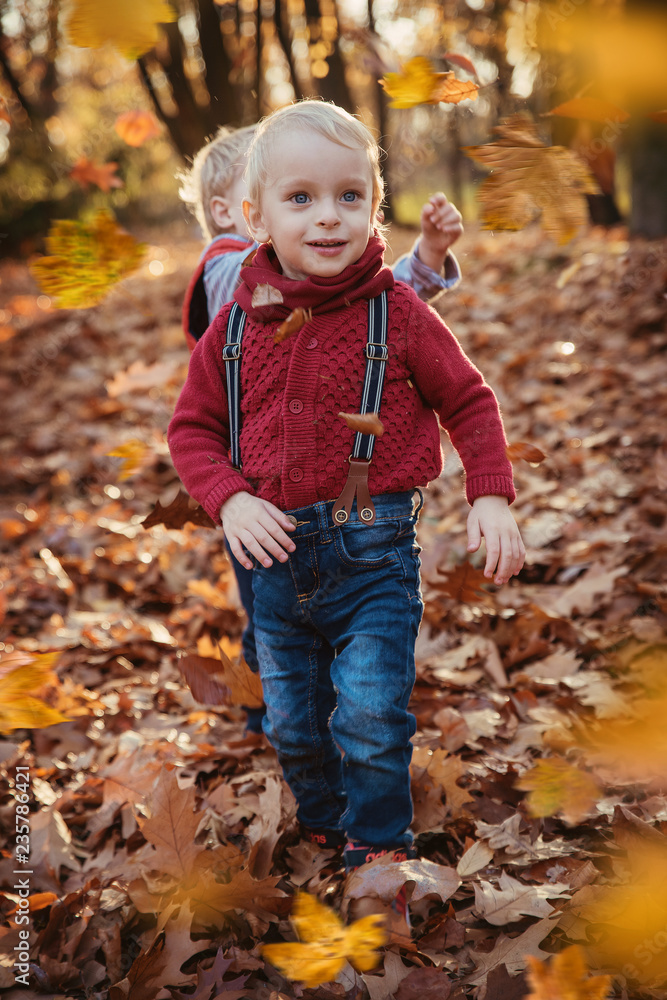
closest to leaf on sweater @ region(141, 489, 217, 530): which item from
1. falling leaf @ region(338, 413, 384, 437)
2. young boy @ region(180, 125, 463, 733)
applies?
young boy @ region(180, 125, 463, 733)

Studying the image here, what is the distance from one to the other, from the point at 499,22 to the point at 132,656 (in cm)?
940

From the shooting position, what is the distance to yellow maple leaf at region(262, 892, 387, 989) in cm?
160

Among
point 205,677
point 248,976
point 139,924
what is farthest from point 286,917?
point 205,677

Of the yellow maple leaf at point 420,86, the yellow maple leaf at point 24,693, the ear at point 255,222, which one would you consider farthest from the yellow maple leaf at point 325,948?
the yellow maple leaf at point 420,86

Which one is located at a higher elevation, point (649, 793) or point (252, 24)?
point (252, 24)

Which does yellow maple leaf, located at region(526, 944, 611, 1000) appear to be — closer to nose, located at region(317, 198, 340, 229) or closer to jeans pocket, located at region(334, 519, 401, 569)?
jeans pocket, located at region(334, 519, 401, 569)

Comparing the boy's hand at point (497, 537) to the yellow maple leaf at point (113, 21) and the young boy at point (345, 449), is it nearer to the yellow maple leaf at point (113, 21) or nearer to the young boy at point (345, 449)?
the young boy at point (345, 449)

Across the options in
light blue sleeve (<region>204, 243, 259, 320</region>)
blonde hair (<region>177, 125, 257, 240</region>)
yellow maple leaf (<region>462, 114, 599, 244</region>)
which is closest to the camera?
yellow maple leaf (<region>462, 114, 599, 244</region>)

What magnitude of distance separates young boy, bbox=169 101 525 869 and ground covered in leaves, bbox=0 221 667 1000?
28 cm

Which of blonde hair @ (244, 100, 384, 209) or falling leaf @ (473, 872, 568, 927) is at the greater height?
blonde hair @ (244, 100, 384, 209)

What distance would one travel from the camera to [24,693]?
152 centimetres

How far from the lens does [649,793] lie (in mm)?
2076

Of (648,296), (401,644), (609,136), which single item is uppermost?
(609,136)

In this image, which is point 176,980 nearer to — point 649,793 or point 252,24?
point 649,793
